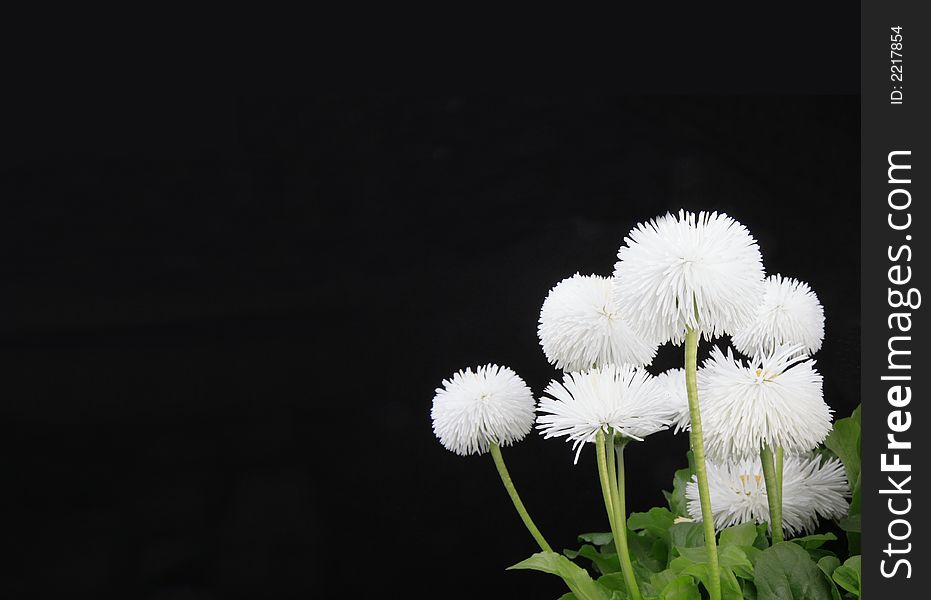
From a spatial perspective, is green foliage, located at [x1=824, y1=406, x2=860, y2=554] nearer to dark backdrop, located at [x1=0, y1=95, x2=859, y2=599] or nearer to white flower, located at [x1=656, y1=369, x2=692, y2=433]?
white flower, located at [x1=656, y1=369, x2=692, y2=433]

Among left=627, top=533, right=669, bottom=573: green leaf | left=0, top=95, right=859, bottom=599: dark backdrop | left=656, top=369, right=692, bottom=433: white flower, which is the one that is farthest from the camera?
left=0, top=95, right=859, bottom=599: dark backdrop

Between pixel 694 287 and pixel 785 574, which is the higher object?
pixel 694 287

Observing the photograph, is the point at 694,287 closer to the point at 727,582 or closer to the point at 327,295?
the point at 727,582

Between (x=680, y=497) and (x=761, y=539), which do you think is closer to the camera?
(x=761, y=539)

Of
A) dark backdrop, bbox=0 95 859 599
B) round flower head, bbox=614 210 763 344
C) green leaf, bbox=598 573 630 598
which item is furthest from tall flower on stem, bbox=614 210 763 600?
dark backdrop, bbox=0 95 859 599

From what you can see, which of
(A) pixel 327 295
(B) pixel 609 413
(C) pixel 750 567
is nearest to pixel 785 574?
(C) pixel 750 567

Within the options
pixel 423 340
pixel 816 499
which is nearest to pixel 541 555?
pixel 816 499
